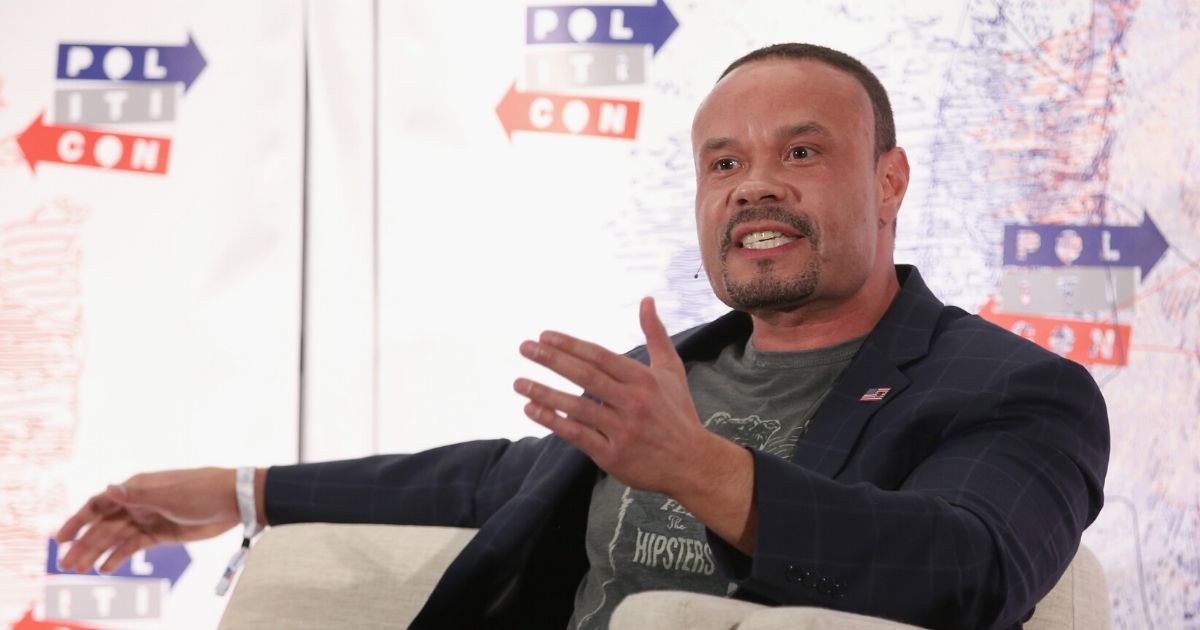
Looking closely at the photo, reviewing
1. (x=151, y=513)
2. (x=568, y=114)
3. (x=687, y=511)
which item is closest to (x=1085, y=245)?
(x=568, y=114)

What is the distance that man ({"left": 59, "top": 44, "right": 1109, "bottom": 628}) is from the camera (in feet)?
3.98

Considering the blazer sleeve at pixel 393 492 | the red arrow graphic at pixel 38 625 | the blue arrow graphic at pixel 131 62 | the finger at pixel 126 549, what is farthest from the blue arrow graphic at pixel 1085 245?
the red arrow graphic at pixel 38 625

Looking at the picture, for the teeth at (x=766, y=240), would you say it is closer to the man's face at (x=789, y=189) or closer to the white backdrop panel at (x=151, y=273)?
the man's face at (x=789, y=189)

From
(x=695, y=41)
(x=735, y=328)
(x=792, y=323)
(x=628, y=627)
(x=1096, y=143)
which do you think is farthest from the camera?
(x=695, y=41)

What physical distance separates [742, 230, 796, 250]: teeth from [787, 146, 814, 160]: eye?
12 centimetres

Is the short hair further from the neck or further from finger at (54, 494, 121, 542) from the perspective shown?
finger at (54, 494, 121, 542)

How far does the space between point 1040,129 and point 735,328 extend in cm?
86

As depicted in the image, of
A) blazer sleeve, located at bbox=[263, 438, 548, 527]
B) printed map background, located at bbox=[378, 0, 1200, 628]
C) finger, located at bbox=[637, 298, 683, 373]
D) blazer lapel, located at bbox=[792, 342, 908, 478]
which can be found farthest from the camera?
printed map background, located at bbox=[378, 0, 1200, 628]

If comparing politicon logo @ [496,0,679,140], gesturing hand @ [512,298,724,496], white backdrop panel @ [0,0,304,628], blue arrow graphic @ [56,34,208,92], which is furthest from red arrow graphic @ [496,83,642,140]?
gesturing hand @ [512,298,724,496]

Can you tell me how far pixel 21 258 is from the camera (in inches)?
109

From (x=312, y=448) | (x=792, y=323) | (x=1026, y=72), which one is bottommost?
(x=312, y=448)

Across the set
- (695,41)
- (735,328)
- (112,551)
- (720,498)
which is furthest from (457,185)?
(720,498)

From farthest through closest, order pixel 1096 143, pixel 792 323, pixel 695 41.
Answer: pixel 695 41 → pixel 1096 143 → pixel 792 323

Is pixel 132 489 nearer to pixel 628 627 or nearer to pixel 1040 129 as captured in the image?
pixel 628 627
